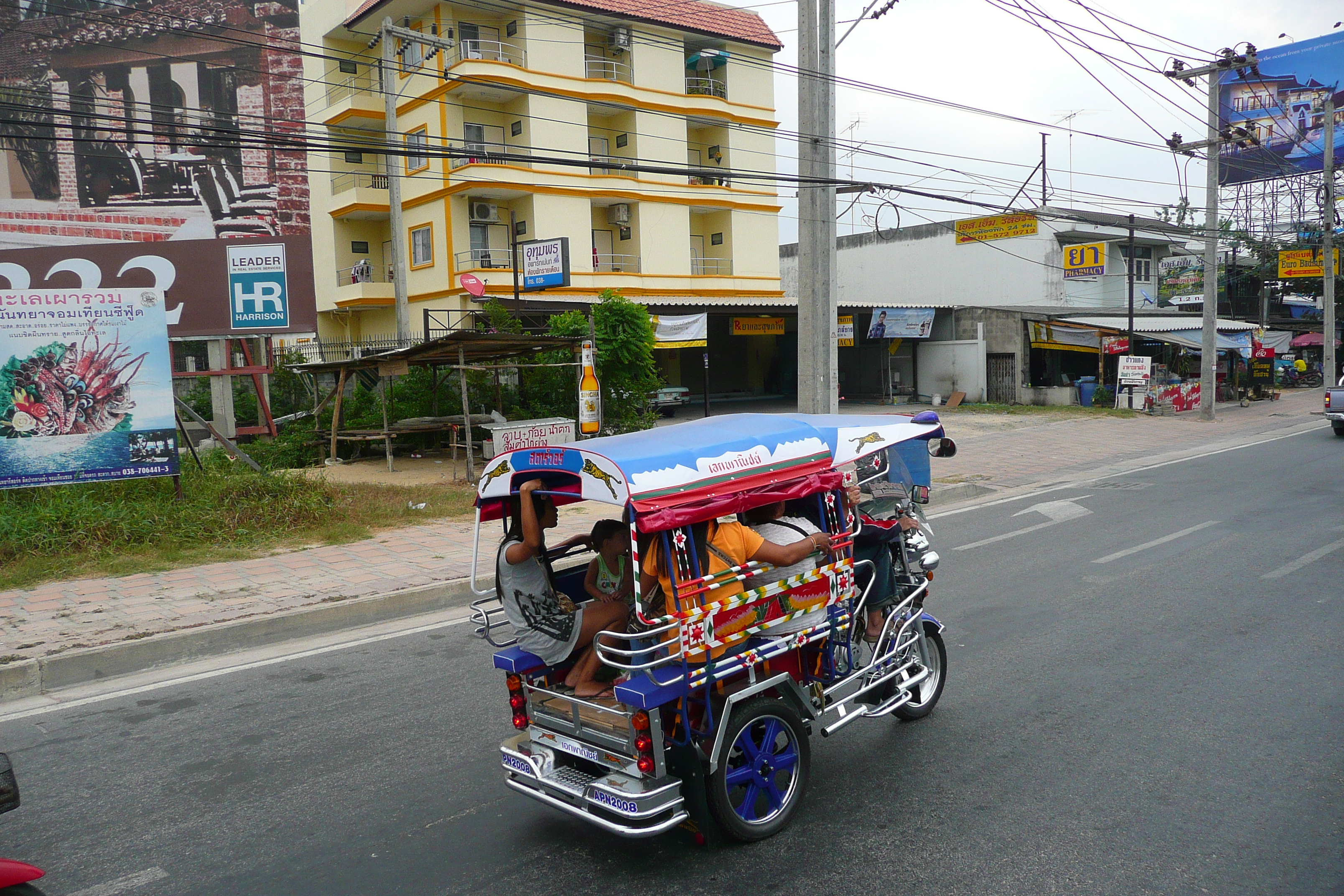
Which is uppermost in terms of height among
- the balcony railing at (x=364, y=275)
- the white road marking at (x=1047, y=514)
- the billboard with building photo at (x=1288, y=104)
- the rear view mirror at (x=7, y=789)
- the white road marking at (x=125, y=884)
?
the billboard with building photo at (x=1288, y=104)

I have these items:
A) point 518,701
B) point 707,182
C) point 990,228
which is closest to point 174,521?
point 518,701

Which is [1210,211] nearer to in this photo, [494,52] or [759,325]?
[759,325]

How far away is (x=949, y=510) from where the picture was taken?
1329cm

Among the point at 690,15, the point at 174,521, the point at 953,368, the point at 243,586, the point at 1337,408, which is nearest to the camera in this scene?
the point at 243,586

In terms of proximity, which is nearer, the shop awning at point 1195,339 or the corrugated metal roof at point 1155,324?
the shop awning at point 1195,339

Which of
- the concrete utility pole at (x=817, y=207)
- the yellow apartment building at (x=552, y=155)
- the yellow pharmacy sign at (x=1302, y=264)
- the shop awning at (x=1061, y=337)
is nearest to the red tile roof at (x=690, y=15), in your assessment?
the yellow apartment building at (x=552, y=155)

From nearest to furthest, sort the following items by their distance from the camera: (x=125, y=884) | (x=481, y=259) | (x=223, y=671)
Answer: (x=125, y=884) < (x=223, y=671) < (x=481, y=259)

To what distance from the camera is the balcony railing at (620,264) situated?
32938 millimetres

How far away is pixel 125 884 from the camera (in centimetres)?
401

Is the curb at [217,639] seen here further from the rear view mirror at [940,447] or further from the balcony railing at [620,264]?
the balcony railing at [620,264]

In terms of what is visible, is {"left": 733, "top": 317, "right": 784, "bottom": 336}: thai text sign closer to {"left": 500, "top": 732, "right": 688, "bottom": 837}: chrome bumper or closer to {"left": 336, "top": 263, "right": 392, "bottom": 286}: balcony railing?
{"left": 336, "top": 263, "right": 392, "bottom": 286}: balcony railing

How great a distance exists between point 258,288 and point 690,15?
79.4 feet

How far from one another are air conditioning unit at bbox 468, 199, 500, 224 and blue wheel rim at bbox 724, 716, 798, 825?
28.6 m

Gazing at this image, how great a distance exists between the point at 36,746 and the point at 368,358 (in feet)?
37.9
